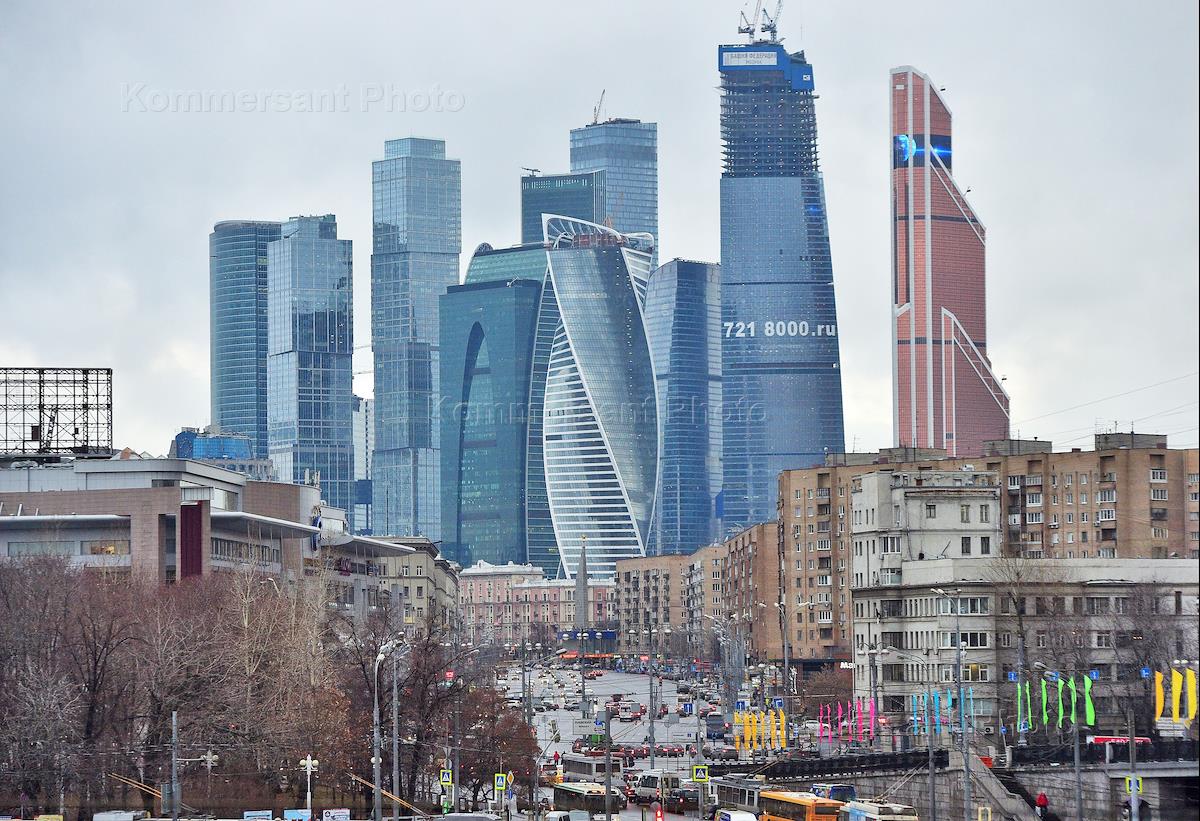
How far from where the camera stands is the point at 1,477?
16762 centimetres

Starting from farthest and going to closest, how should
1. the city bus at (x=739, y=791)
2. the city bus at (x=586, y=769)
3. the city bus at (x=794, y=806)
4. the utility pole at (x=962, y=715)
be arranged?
the city bus at (x=586, y=769) → the city bus at (x=739, y=791) → the city bus at (x=794, y=806) → the utility pole at (x=962, y=715)

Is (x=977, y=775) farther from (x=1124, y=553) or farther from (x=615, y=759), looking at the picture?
(x=1124, y=553)

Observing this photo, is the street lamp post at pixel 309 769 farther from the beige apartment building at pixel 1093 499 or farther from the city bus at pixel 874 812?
the beige apartment building at pixel 1093 499

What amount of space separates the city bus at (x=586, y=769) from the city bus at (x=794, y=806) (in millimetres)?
29069

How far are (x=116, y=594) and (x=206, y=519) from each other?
Result: 28171mm

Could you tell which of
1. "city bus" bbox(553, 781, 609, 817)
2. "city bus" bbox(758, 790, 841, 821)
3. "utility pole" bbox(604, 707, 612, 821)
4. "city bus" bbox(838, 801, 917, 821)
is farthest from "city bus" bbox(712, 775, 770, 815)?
"city bus" bbox(838, 801, 917, 821)

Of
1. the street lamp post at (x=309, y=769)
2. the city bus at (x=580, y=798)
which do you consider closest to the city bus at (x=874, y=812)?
the city bus at (x=580, y=798)

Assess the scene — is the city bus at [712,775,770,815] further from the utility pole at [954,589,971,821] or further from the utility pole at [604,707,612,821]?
the utility pole at [954,589,971,821]

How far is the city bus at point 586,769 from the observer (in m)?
125

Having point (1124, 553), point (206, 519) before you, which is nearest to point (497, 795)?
point (206, 519)

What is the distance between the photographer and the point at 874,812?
8325cm

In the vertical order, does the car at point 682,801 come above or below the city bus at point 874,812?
below

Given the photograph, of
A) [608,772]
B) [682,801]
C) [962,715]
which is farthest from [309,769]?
[962,715]

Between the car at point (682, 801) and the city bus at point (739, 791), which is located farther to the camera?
the car at point (682, 801)
